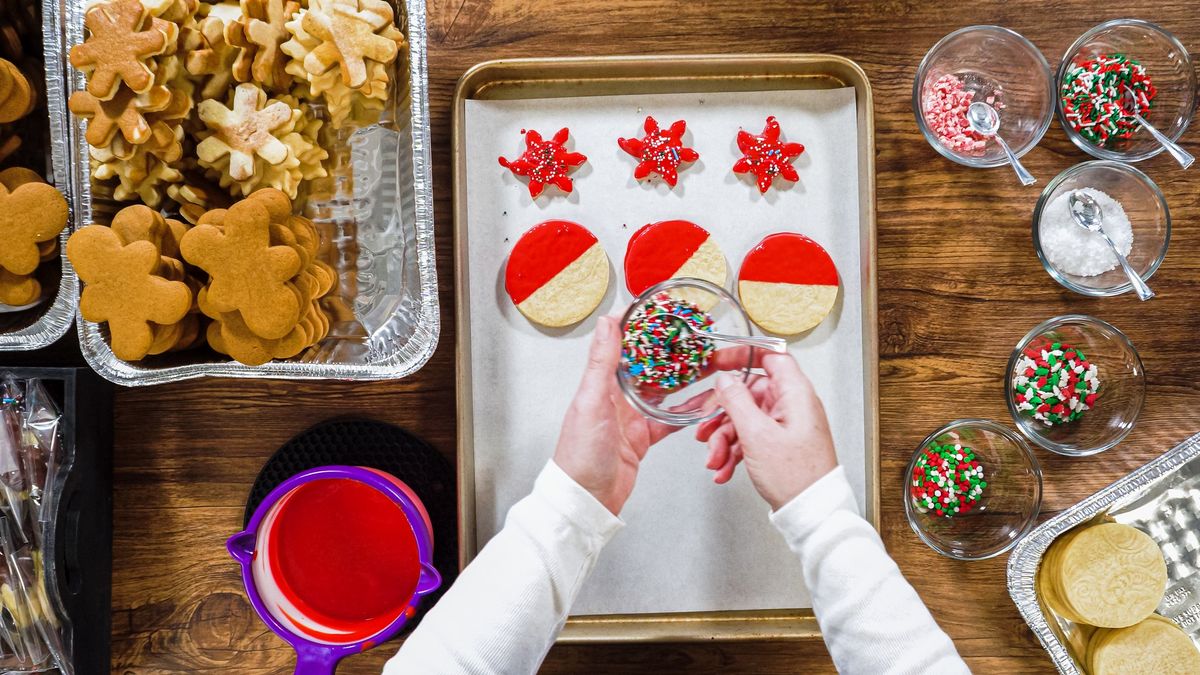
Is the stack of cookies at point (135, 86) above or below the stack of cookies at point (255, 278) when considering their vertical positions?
above

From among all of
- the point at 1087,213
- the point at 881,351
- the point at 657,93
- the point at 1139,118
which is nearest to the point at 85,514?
the point at 657,93

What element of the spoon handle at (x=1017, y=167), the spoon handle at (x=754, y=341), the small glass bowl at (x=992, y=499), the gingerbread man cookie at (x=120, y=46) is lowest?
the small glass bowl at (x=992, y=499)

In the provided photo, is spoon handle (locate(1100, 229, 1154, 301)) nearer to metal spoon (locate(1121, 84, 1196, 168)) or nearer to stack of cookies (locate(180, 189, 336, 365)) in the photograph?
metal spoon (locate(1121, 84, 1196, 168))

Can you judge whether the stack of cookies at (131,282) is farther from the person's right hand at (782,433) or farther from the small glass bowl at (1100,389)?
the small glass bowl at (1100,389)

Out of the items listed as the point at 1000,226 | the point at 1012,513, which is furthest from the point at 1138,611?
the point at 1000,226

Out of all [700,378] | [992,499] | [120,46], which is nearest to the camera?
[120,46]

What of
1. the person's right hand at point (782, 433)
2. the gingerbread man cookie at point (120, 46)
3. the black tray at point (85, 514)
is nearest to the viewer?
the gingerbread man cookie at point (120, 46)

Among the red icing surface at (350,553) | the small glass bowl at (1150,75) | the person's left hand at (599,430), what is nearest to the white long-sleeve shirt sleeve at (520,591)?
the person's left hand at (599,430)

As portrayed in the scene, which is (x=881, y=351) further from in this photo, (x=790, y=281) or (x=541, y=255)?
(x=541, y=255)

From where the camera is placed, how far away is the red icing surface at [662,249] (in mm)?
1196

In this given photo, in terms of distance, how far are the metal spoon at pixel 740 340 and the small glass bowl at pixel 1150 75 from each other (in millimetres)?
626

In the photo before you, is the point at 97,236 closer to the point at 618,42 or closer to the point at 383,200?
the point at 383,200

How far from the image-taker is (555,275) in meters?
1.19

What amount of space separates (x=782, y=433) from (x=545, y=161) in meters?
0.56
